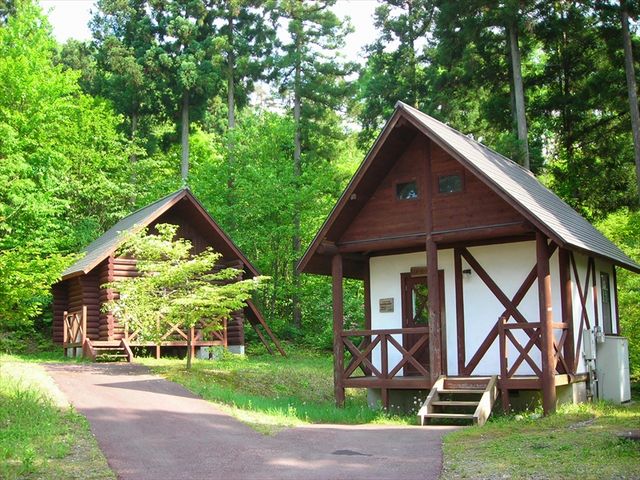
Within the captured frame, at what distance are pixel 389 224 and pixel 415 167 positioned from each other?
1414mm

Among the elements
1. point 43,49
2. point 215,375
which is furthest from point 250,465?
point 43,49

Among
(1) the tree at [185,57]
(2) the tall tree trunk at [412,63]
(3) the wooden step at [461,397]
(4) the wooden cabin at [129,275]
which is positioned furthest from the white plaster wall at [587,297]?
(1) the tree at [185,57]

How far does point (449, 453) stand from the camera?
10594 mm

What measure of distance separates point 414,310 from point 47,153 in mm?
19450

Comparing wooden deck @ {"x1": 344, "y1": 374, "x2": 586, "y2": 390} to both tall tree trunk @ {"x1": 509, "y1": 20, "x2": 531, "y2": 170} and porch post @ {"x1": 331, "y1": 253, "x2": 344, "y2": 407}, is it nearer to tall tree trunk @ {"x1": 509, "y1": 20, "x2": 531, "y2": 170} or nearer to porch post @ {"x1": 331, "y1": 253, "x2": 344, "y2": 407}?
porch post @ {"x1": 331, "y1": 253, "x2": 344, "y2": 407}

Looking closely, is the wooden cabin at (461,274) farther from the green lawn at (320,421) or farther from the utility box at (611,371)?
the green lawn at (320,421)

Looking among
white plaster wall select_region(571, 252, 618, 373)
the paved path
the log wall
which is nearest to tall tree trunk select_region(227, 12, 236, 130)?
the log wall

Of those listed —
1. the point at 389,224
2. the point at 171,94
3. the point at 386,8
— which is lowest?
the point at 389,224

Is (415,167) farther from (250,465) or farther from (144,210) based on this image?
(144,210)

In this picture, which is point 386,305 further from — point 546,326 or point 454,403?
point 546,326

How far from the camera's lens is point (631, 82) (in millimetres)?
23172

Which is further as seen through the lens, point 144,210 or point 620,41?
point 144,210

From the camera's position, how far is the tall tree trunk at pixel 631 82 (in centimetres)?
2300

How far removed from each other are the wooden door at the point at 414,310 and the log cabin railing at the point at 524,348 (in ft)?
8.63
